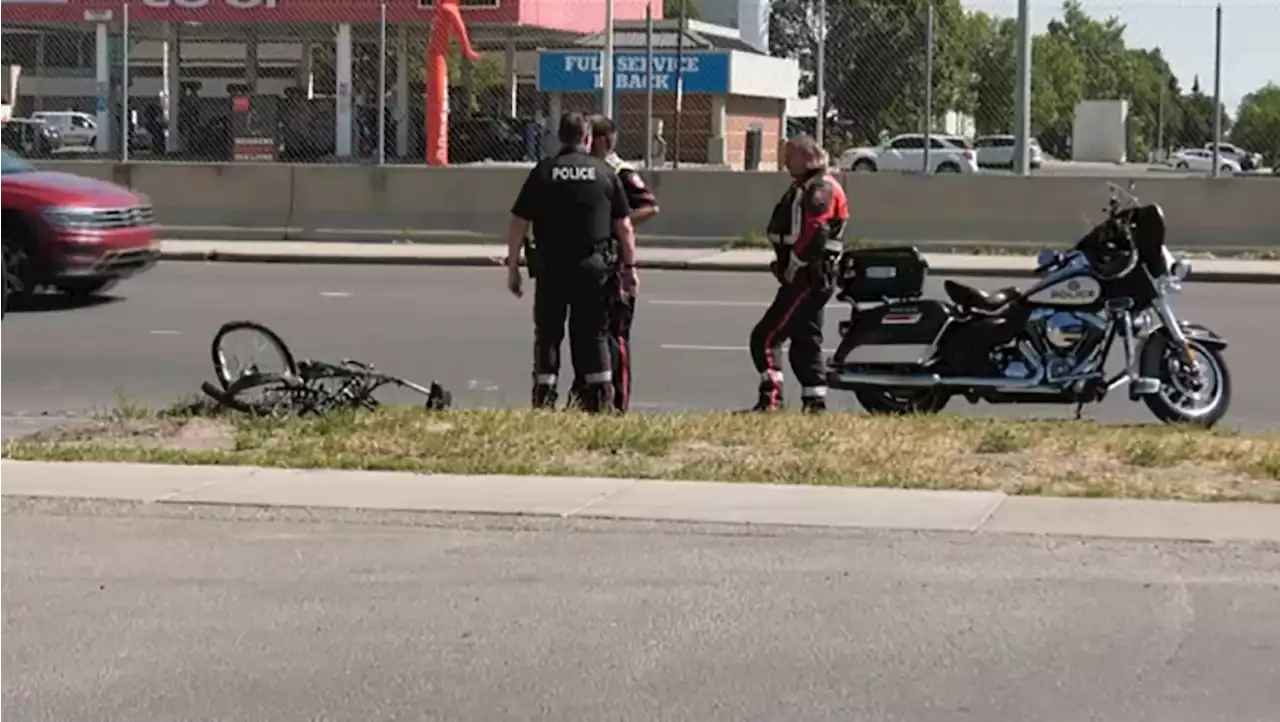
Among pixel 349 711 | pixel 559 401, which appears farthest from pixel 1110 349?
pixel 349 711

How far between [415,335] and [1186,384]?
23.4ft

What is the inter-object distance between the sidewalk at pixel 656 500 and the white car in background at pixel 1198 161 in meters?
20.8

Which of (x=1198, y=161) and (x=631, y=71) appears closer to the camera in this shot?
(x=1198, y=161)

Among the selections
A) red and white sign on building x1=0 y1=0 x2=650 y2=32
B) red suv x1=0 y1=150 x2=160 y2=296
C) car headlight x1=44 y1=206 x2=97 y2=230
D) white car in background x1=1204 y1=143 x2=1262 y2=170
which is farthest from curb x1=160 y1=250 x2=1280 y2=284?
red and white sign on building x1=0 y1=0 x2=650 y2=32

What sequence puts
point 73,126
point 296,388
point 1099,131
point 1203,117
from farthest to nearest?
point 1099,131 → point 73,126 → point 1203,117 → point 296,388

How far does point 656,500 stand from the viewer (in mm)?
8758

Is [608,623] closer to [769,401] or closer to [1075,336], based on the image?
[769,401]

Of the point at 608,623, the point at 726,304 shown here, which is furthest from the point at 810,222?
the point at 726,304

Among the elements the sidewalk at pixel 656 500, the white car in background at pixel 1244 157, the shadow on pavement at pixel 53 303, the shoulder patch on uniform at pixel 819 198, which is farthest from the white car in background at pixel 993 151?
the sidewalk at pixel 656 500

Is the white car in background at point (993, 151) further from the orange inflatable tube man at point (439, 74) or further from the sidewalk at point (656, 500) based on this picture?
the sidewalk at point (656, 500)

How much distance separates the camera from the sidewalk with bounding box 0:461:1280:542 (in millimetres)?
8250

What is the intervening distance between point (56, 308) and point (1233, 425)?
11.1m

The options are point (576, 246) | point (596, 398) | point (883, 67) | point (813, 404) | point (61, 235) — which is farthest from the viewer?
point (883, 67)

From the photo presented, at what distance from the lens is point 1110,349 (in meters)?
11.5
